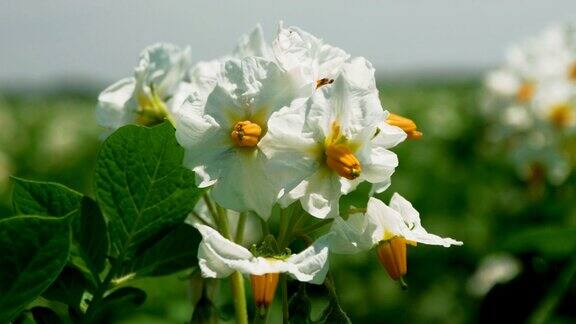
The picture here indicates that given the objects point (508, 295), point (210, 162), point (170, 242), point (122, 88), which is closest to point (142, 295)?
point (170, 242)

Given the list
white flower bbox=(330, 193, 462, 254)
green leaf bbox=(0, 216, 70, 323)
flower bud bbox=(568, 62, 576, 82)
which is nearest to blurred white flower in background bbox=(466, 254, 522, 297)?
flower bud bbox=(568, 62, 576, 82)

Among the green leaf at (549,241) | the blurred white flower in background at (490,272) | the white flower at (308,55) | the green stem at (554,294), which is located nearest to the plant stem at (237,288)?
the white flower at (308,55)

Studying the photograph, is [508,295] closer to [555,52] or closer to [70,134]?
[555,52]

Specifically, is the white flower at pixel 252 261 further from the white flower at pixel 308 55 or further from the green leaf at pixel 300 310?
the white flower at pixel 308 55

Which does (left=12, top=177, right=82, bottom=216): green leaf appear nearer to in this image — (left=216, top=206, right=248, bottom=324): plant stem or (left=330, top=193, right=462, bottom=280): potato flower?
(left=216, top=206, right=248, bottom=324): plant stem

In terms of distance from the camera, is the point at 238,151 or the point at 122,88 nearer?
the point at 238,151

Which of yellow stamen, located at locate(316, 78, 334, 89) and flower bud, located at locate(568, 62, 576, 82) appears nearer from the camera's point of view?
yellow stamen, located at locate(316, 78, 334, 89)
